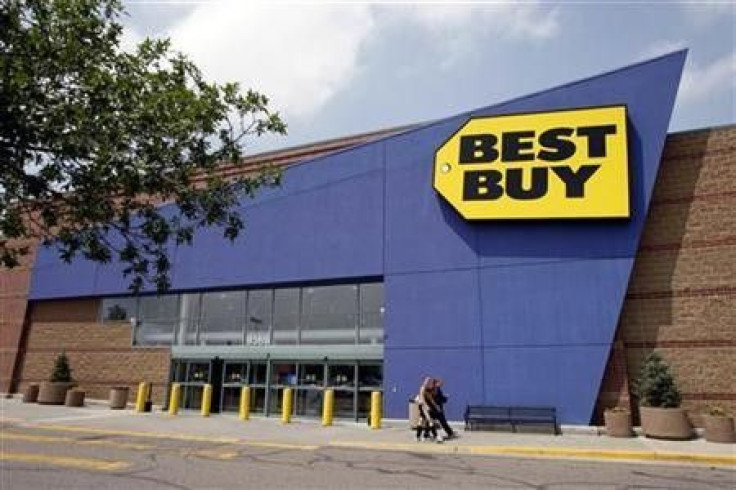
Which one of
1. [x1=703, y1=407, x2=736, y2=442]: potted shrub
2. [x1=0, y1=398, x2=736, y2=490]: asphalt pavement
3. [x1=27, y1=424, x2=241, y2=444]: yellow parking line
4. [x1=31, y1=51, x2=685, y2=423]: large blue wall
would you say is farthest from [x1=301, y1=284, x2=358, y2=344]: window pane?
[x1=703, y1=407, x2=736, y2=442]: potted shrub

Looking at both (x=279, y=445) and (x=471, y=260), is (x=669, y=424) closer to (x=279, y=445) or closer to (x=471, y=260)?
(x=471, y=260)

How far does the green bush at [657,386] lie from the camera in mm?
16359

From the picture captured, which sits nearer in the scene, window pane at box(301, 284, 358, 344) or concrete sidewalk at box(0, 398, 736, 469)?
concrete sidewalk at box(0, 398, 736, 469)

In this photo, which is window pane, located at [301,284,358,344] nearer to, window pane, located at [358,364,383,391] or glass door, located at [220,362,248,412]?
window pane, located at [358,364,383,391]

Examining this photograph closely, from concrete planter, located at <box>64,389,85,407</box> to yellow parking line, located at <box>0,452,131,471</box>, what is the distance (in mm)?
13693

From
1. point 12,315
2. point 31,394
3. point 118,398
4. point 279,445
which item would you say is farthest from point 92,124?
point 12,315

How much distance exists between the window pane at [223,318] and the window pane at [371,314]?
553cm

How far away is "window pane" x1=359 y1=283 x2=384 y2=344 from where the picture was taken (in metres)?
21.5

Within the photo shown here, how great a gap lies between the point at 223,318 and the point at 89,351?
25.1ft

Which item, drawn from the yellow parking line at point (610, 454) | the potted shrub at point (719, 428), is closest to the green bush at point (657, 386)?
the potted shrub at point (719, 428)

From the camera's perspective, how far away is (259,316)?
2436 cm

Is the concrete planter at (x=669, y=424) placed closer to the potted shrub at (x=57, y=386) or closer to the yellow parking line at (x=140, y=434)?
the yellow parking line at (x=140, y=434)

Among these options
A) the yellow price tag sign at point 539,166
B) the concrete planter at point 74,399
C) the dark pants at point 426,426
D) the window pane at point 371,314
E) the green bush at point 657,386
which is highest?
the yellow price tag sign at point 539,166

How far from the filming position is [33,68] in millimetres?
5477
